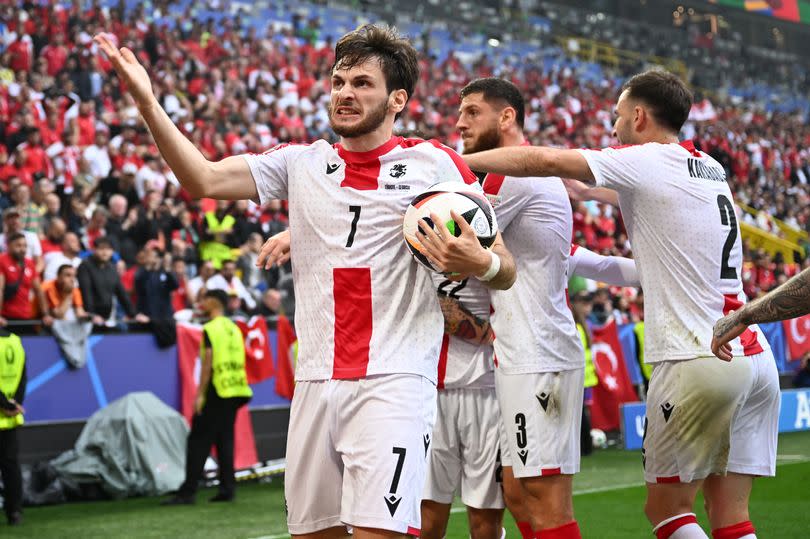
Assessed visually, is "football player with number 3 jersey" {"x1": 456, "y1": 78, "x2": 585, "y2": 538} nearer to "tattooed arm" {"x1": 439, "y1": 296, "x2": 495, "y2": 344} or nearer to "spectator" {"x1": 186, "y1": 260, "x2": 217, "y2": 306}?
"tattooed arm" {"x1": 439, "y1": 296, "x2": 495, "y2": 344}

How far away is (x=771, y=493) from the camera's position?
1041cm

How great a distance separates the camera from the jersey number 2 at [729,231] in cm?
508

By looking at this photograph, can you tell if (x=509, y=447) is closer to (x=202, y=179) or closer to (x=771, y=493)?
(x=202, y=179)

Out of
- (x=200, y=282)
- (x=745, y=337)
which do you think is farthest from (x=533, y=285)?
(x=200, y=282)

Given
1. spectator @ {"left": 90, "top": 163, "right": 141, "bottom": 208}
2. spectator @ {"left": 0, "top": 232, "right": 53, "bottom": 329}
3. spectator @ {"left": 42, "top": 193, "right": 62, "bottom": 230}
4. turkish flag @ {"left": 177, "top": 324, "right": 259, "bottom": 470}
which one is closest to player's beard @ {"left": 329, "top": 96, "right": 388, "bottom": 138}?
turkish flag @ {"left": 177, "top": 324, "right": 259, "bottom": 470}

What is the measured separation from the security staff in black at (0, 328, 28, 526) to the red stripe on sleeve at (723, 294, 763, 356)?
6591 millimetres

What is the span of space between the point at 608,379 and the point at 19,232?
7.84 metres

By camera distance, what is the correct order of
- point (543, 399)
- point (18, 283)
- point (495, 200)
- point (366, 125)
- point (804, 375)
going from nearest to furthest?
point (366, 125), point (543, 399), point (495, 200), point (18, 283), point (804, 375)

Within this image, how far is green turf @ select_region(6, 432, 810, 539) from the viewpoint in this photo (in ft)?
29.0

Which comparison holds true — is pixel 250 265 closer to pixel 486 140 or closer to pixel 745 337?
pixel 486 140

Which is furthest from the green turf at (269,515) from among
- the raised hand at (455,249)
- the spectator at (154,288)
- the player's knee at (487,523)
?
the raised hand at (455,249)

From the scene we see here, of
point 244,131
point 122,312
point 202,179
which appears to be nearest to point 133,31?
point 244,131

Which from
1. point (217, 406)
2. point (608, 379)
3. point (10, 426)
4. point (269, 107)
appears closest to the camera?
point (10, 426)

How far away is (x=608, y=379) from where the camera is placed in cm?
1535
